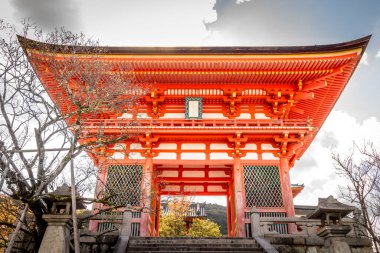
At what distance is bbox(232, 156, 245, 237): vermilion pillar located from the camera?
12156mm

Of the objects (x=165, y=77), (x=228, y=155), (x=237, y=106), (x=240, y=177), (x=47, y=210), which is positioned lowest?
(x=47, y=210)

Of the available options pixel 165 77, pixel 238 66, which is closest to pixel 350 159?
pixel 238 66

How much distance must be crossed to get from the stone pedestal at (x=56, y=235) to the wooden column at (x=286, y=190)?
845cm

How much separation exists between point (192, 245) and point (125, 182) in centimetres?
487

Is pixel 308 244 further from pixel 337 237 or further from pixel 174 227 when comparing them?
pixel 174 227

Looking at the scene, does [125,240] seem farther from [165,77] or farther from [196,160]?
[165,77]

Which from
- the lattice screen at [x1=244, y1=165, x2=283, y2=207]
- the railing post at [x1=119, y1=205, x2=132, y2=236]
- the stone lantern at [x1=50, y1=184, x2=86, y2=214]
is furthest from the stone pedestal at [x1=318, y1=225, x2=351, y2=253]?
the stone lantern at [x1=50, y1=184, x2=86, y2=214]

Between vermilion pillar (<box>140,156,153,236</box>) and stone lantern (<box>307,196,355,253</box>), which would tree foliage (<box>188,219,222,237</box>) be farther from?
stone lantern (<box>307,196,355,253</box>)

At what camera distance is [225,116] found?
14.9m

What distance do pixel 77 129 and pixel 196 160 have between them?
24.0 ft

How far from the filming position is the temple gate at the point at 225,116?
12969 mm

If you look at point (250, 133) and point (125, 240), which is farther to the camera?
point (250, 133)

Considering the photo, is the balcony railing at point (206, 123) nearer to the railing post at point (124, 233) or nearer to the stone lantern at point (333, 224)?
the railing post at point (124, 233)

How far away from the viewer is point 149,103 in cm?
1483
